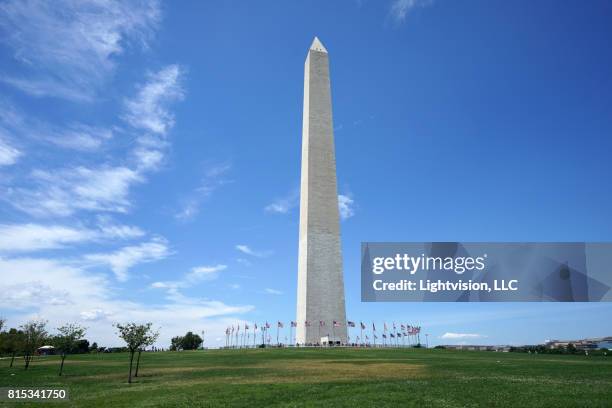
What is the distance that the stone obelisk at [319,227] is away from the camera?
7156cm

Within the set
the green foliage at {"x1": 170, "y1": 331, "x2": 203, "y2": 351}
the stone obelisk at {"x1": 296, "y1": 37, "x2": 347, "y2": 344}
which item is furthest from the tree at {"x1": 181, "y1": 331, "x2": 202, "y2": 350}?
the stone obelisk at {"x1": 296, "y1": 37, "x2": 347, "y2": 344}

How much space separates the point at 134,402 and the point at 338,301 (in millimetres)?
53275

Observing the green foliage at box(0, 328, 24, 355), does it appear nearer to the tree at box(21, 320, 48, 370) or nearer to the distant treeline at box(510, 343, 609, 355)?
the tree at box(21, 320, 48, 370)

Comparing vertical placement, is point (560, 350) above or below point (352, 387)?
below

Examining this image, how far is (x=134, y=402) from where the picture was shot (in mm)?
21734

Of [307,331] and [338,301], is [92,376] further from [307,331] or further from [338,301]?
[338,301]

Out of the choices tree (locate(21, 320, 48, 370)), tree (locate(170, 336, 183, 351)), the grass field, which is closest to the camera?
the grass field

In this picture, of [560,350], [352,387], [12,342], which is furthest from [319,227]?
[352,387]

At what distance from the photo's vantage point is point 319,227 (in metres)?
73.5

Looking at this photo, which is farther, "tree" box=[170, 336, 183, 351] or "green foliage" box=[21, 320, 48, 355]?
"tree" box=[170, 336, 183, 351]

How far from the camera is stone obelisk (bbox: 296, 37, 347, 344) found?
71.6 metres

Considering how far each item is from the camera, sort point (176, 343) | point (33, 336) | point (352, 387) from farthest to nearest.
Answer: point (176, 343)
point (33, 336)
point (352, 387)

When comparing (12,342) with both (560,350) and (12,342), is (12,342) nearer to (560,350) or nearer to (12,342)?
(12,342)

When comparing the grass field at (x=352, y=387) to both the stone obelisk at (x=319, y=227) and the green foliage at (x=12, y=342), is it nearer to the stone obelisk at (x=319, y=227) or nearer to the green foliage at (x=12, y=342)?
the green foliage at (x=12, y=342)
